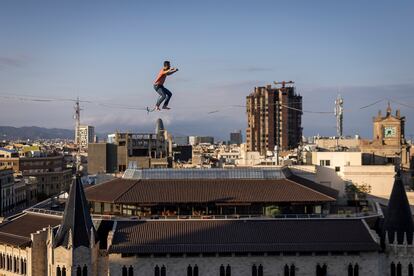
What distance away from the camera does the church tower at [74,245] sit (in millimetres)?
66125

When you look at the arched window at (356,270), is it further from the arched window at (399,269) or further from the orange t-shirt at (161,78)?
the orange t-shirt at (161,78)

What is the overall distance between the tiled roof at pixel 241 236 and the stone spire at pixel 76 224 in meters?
3.06

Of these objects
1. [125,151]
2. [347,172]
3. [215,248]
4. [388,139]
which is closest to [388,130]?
[388,139]

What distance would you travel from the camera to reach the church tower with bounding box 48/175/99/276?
217 feet

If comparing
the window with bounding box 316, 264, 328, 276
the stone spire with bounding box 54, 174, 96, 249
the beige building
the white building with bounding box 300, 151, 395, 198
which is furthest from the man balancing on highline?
the beige building

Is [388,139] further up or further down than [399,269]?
further up

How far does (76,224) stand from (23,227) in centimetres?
1290

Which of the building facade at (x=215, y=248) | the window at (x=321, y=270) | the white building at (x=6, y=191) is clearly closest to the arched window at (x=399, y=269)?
the building facade at (x=215, y=248)

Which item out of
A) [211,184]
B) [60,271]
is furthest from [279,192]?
[60,271]

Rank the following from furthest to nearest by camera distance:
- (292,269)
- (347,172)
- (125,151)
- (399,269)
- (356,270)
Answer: (125,151)
(347,172)
(356,270)
(292,269)
(399,269)

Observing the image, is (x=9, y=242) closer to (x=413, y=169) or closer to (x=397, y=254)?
(x=397, y=254)

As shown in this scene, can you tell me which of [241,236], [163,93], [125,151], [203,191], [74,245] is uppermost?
[163,93]

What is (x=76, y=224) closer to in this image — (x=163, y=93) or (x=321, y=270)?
(x=163, y=93)

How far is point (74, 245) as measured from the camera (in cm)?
6631
